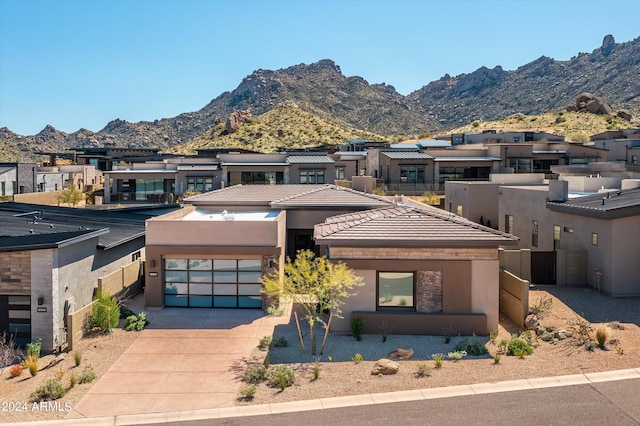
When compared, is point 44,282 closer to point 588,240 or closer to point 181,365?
point 181,365

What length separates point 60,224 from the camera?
25.5 meters

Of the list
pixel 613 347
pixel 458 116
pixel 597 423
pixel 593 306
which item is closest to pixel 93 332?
pixel 597 423

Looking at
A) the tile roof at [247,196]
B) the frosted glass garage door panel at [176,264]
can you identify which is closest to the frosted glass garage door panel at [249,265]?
the frosted glass garage door panel at [176,264]

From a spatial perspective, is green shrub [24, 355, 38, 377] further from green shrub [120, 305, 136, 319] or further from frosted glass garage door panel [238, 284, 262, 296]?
frosted glass garage door panel [238, 284, 262, 296]

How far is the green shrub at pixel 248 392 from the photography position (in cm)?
1453

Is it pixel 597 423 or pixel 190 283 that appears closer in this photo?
pixel 597 423

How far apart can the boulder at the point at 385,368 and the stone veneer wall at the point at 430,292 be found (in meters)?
4.04

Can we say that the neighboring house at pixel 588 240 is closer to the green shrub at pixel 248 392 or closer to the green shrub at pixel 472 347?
the green shrub at pixel 472 347

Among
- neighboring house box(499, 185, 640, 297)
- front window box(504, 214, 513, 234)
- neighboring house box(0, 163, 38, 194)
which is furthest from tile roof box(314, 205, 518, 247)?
neighboring house box(0, 163, 38, 194)

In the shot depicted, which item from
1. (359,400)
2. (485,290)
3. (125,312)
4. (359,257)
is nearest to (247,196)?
(125,312)

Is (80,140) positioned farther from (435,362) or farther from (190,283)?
(435,362)

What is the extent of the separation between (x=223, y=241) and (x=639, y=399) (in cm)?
1596

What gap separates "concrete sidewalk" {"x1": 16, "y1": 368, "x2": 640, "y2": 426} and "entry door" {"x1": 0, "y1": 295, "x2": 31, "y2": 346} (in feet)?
22.7

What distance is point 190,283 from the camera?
77.7 feet
